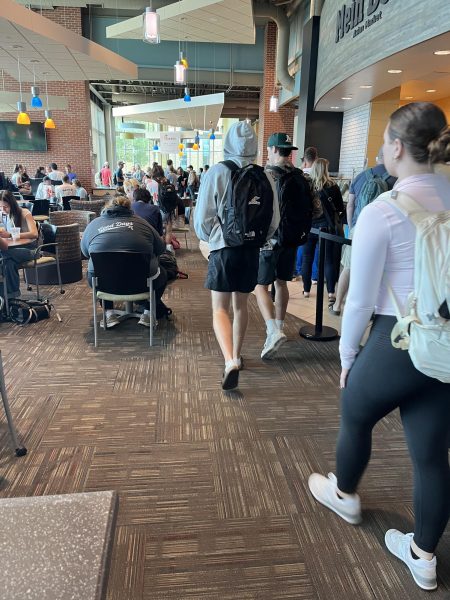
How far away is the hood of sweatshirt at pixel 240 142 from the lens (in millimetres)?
2635

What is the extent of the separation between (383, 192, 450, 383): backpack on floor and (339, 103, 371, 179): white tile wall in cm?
659

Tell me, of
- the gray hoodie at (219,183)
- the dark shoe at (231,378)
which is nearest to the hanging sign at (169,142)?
the gray hoodie at (219,183)

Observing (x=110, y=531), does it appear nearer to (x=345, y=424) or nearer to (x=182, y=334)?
(x=345, y=424)

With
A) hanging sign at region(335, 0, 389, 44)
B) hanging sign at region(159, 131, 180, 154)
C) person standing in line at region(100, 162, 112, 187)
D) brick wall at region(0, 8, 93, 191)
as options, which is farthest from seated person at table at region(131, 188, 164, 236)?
hanging sign at region(159, 131, 180, 154)

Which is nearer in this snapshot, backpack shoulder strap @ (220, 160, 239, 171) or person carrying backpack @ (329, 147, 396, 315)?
backpack shoulder strap @ (220, 160, 239, 171)

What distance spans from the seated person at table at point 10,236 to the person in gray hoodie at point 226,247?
2.34 metres

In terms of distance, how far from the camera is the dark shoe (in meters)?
2.76

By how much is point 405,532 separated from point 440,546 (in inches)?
5.0

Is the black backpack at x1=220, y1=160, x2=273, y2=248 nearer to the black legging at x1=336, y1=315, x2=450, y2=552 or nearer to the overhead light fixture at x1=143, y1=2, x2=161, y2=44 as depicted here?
the black legging at x1=336, y1=315, x2=450, y2=552

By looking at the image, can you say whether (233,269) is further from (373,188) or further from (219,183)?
(373,188)

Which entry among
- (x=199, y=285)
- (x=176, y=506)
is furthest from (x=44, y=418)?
(x=199, y=285)

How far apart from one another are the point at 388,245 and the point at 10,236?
4.06 metres

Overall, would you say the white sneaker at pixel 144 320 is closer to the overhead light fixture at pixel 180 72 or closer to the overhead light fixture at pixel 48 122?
the overhead light fixture at pixel 180 72

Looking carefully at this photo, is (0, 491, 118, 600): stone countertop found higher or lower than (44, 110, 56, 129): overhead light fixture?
lower
